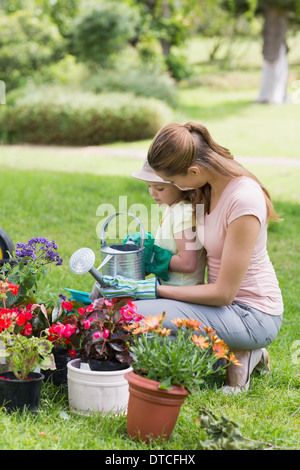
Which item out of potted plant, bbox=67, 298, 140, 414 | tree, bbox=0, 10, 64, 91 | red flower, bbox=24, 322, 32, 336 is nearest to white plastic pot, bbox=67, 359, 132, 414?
potted plant, bbox=67, 298, 140, 414

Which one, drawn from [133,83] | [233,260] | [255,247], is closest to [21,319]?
[233,260]

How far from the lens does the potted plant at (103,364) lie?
2525mm

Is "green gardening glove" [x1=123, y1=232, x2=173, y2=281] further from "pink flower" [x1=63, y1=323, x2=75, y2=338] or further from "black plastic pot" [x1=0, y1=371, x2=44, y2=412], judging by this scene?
"black plastic pot" [x1=0, y1=371, x2=44, y2=412]

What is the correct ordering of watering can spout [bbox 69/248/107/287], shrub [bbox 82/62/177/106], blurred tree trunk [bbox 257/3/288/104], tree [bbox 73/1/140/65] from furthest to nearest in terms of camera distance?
tree [bbox 73/1/140/65], blurred tree trunk [bbox 257/3/288/104], shrub [bbox 82/62/177/106], watering can spout [bbox 69/248/107/287]

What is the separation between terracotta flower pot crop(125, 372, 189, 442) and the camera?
224 centimetres

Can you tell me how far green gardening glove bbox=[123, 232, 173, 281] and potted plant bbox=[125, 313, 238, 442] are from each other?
65 centimetres

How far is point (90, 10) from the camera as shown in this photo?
16.4m

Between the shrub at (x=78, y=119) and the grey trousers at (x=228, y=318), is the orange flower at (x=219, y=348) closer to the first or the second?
the grey trousers at (x=228, y=318)

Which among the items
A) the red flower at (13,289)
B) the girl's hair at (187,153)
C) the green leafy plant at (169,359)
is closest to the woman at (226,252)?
the girl's hair at (187,153)

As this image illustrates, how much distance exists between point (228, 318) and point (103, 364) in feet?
2.01

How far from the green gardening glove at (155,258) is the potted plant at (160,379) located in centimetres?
65

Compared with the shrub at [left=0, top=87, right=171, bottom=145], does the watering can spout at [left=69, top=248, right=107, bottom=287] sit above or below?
below

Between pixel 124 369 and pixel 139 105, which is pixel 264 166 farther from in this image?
pixel 124 369

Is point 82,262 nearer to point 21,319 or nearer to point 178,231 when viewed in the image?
point 21,319
